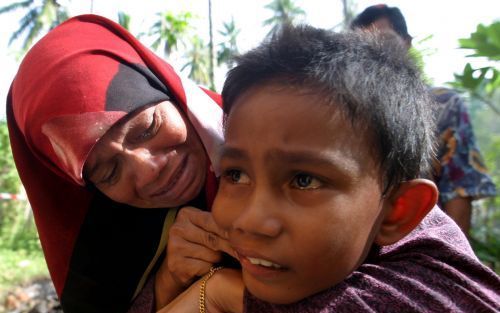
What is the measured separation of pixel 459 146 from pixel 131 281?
1887mm

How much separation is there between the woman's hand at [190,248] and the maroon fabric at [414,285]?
0.87ft

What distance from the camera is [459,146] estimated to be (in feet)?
8.29

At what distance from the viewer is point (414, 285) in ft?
3.07

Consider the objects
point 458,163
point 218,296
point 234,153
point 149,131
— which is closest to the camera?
point 234,153

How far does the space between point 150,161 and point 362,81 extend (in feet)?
2.37

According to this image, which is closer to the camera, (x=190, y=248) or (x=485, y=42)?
(x=190, y=248)

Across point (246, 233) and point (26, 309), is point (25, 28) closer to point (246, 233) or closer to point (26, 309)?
point (26, 309)

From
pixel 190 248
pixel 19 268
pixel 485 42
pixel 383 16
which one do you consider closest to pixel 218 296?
pixel 190 248

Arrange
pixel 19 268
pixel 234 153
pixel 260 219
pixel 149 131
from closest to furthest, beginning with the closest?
1. pixel 260 219
2. pixel 234 153
3. pixel 149 131
4. pixel 19 268

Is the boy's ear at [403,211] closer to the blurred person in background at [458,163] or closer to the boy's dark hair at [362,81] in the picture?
the boy's dark hair at [362,81]

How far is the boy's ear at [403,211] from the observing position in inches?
40.6

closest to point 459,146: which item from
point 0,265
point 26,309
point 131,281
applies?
point 131,281

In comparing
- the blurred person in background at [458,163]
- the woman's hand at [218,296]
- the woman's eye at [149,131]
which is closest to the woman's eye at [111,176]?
the woman's eye at [149,131]

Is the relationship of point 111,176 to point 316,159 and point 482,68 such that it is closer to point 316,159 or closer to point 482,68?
point 316,159
